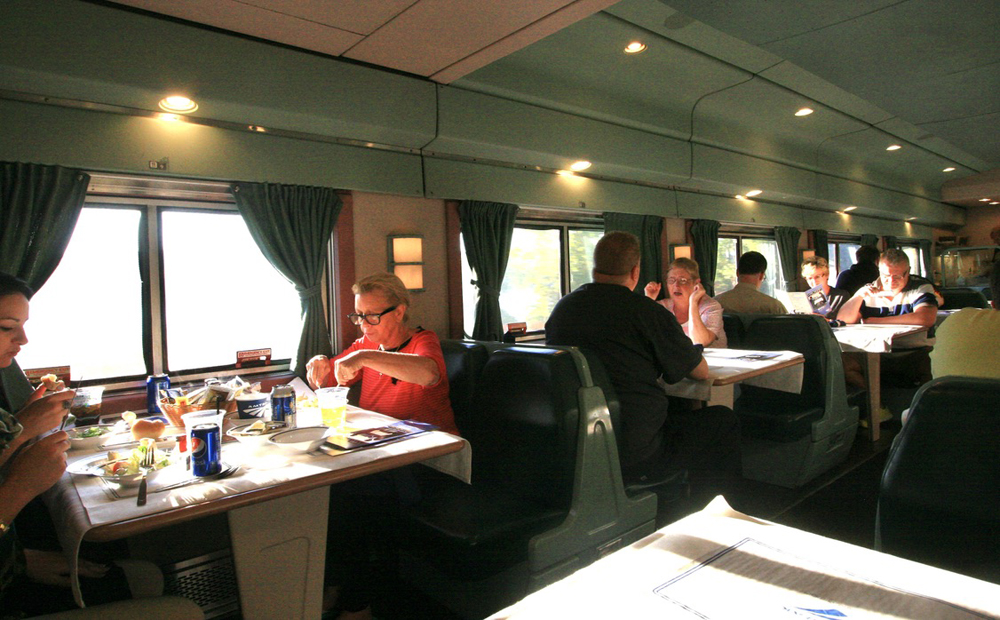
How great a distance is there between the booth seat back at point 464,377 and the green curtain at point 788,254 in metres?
7.00

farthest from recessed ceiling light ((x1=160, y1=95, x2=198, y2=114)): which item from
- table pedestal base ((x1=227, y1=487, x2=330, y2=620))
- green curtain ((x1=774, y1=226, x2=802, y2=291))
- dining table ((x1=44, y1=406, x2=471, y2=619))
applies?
green curtain ((x1=774, y1=226, x2=802, y2=291))

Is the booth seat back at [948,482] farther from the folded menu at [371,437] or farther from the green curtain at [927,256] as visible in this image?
the green curtain at [927,256]

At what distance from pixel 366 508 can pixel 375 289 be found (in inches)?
34.6

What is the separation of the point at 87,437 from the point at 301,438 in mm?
780

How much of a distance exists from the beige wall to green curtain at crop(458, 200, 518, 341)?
20 centimetres

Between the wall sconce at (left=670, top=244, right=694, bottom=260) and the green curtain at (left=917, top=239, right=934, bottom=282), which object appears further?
the green curtain at (left=917, top=239, right=934, bottom=282)

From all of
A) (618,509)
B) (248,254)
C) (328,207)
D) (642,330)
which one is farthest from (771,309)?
(248,254)

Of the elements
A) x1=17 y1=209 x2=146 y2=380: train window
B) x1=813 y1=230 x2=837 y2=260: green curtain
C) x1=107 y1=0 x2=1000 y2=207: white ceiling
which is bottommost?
x1=17 y1=209 x2=146 y2=380: train window

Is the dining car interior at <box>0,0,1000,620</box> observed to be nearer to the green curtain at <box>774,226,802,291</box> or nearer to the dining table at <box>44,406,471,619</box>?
the dining table at <box>44,406,471,619</box>

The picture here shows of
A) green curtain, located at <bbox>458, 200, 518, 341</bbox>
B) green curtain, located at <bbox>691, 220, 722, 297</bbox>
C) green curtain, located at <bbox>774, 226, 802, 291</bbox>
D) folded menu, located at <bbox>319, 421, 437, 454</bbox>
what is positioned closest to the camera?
folded menu, located at <bbox>319, 421, 437, 454</bbox>

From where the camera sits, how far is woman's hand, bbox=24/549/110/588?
5.48 feet

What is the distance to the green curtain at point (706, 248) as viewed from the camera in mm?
6859

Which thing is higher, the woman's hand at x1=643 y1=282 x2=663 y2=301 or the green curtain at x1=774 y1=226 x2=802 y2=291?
the green curtain at x1=774 y1=226 x2=802 y2=291

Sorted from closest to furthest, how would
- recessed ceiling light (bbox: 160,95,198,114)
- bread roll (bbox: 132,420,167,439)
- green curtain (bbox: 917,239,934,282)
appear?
bread roll (bbox: 132,420,167,439) → recessed ceiling light (bbox: 160,95,198,114) → green curtain (bbox: 917,239,934,282)
